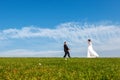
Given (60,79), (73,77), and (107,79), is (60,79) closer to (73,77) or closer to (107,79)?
(73,77)

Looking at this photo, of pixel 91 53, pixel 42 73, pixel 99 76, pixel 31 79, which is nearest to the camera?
pixel 31 79

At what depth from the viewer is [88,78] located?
1936 cm

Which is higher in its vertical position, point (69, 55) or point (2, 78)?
point (69, 55)

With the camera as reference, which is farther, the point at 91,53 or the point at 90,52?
the point at 90,52

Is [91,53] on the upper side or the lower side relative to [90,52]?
lower

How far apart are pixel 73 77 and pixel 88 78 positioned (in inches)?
31.4

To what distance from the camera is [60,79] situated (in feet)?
62.1

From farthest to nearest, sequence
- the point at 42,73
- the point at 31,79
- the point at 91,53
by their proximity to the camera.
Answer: the point at 91,53 < the point at 42,73 < the point at 31,79

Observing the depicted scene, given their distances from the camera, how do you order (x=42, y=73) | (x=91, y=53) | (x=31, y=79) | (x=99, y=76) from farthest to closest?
(x=91, y=53) → (x=42, y=73) → (x=99, y=76) → (x=31, y=79)

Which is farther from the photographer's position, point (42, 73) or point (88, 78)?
point (42, 73)

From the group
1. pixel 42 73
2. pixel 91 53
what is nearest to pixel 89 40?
pixel 91 53

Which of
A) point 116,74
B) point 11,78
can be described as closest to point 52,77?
point 11,78

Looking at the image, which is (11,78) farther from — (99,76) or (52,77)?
(99,76)

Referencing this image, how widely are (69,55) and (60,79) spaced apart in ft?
126
